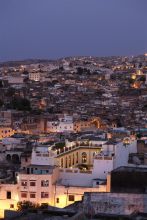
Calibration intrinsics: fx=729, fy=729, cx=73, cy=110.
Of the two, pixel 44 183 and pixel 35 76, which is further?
pixel 35 76

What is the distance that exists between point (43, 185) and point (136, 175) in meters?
2.17

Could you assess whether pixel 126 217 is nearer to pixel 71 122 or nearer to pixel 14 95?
pixel 71 122

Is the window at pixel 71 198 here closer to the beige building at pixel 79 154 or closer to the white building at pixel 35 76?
the beige building at pixel 79 154

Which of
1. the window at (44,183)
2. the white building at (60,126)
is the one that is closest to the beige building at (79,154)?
the window at (44,183)

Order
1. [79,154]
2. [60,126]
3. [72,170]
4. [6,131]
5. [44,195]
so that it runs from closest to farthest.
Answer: [44,195] → [72,170] → [79,154] → [6,131] → [60,126]

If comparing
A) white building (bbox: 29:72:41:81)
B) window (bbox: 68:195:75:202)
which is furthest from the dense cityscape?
white building (bbox: 29:72:41:81)

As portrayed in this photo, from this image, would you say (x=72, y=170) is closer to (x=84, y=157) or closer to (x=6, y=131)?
(x=84, y=157)

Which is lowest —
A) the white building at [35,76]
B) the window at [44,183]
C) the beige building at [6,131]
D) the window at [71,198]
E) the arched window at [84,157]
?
the white building at [35,76]

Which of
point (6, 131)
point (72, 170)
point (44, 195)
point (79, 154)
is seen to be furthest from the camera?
point (6, 131)

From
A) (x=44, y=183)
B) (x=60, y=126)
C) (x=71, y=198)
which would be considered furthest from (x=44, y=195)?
(x=60, y=126)

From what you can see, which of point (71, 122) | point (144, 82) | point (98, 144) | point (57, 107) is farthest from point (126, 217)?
point (144, 82)

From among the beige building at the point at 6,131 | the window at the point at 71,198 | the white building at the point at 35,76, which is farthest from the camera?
the white building at the point at 35,76

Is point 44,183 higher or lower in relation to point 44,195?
higher

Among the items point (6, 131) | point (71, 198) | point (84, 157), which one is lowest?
point (6, 131)
